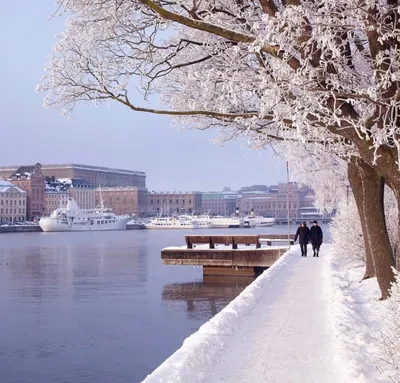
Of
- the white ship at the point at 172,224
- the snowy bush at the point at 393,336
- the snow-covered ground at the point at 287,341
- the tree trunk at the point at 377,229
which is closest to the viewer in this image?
the snowy bush at the point at 393,336

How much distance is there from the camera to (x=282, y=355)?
26.3 ft

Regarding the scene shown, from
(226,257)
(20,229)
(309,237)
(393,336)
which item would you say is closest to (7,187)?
(20,229)

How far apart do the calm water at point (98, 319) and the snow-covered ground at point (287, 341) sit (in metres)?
3.32

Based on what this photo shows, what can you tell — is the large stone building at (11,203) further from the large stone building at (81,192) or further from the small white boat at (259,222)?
the small white boat at (259,222)

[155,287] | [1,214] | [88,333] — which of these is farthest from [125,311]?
[1,214]

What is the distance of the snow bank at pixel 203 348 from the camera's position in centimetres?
702

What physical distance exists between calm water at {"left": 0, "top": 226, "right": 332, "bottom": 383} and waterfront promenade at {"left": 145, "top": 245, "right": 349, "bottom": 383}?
3.21m

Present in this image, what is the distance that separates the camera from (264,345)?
8.59 meters

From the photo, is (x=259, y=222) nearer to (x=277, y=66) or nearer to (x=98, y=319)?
(x=98, y=319)

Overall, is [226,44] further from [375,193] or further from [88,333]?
[88,333]

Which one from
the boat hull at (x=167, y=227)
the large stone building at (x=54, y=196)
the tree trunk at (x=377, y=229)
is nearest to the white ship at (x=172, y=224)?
the boat hull at (x=167, y=227)

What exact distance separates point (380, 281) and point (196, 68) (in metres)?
5.10

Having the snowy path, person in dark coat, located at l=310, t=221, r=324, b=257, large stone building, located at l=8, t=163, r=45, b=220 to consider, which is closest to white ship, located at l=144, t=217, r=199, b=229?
large stone building, located at l=8, t=163, r=45, b=220

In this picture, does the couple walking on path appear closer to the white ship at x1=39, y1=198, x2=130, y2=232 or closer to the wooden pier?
the wooden pier
